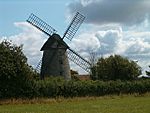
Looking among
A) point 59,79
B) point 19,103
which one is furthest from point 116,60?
point 19,103

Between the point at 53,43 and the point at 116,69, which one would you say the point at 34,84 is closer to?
the point at 53,43

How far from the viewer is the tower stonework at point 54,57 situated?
67312 mm

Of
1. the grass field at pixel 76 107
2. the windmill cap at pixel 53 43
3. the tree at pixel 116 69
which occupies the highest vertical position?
the windmill cap at pixel 53 43

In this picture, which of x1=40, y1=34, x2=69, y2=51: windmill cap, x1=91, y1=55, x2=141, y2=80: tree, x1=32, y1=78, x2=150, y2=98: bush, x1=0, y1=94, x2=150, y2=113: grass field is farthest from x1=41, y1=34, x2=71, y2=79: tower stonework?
x1=0, y1=94, x2=150, y2=113: grass field

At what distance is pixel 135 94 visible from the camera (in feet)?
213

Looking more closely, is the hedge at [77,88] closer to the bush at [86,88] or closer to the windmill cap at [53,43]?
the bush at [86,88]

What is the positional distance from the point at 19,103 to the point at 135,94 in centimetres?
2187

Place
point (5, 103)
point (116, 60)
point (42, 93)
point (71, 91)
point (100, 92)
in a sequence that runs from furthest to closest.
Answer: point (116, 60)
point (100, 92)
point (71, 91)
point (42, 93)
point (5, 103)

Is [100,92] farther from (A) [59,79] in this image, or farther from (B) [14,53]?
(B) [14,53]

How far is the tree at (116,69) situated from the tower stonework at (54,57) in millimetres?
12765

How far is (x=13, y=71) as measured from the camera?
159 ft


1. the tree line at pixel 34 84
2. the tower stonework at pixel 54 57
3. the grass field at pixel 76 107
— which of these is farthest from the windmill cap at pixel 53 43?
the grass field at pixel 76 107

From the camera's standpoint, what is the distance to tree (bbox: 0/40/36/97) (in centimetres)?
4878

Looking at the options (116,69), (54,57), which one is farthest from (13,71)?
(116,69)
